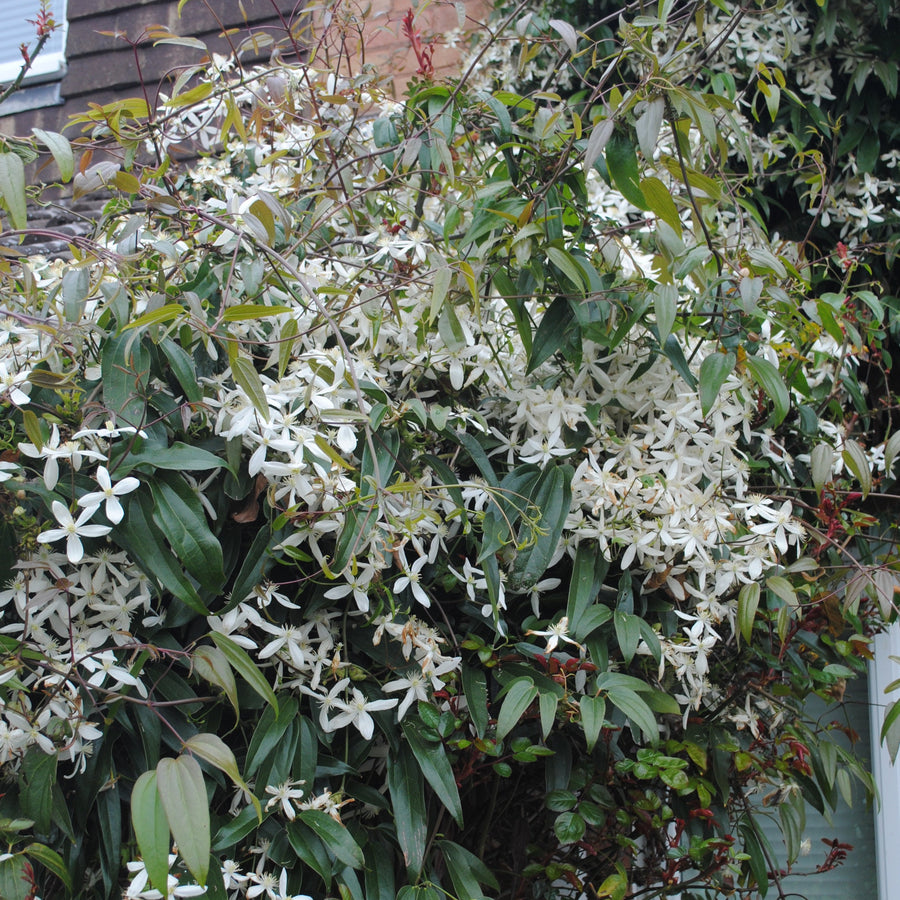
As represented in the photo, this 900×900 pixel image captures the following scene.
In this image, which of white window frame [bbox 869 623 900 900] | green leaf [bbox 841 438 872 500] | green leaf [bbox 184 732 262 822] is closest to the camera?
green leaf [bbox 184 732 262 822]

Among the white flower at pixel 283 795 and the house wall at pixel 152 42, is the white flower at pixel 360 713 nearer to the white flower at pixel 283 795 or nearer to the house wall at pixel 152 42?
the white flower at pixel 283 795

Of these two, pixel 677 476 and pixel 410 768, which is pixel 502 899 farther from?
pixel 677 476

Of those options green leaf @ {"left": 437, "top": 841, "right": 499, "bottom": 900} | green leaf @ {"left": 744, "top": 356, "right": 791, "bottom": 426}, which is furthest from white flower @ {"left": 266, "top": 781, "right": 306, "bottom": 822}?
green leaf @ {"left": 744, "top": 356, "right": 791, "bottom": 426}

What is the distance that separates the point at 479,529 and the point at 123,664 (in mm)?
529

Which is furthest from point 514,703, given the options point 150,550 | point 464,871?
point 150,550

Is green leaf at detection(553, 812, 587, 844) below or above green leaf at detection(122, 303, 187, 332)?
below

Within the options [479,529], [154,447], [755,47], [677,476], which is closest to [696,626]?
[677,476]

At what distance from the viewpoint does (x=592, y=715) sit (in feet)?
3.53

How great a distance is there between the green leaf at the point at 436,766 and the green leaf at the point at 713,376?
1.94 feet

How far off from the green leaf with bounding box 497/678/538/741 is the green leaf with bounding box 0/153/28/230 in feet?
2.70

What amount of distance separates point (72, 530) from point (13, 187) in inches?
Answer: 16.3

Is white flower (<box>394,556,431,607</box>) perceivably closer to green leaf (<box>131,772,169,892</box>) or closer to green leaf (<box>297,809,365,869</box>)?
green leaf (<box>297,809,365,869</box>)

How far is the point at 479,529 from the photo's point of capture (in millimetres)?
1244

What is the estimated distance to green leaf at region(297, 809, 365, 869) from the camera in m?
1.04
